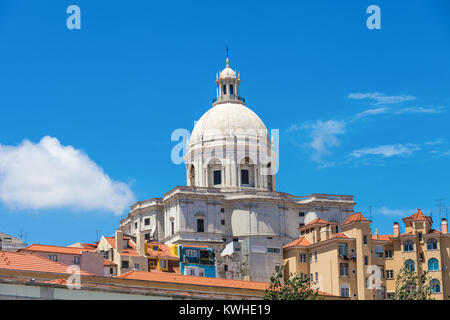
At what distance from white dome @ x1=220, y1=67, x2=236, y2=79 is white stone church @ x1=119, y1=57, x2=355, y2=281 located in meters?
2.96

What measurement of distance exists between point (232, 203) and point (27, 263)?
3871cm

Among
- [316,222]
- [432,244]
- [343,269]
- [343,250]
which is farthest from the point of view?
[316,222]

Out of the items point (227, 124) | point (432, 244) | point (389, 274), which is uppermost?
point (227, 124)

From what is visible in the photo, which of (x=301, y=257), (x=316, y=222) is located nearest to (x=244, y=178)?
(x=316, y=222)

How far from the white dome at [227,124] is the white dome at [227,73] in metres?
5.75

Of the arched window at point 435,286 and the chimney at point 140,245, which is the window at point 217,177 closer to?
the chimney at point 140,245

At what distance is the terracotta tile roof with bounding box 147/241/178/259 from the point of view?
100125 mm

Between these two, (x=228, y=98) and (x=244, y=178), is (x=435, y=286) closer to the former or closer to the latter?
(x=244, y=178)

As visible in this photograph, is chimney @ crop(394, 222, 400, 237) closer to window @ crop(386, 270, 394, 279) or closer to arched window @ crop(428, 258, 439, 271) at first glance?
window @ crop(386, 270, 394, 279)

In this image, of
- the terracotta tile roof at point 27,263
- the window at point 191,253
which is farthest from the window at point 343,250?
the terracotta tile roof at point 27,263

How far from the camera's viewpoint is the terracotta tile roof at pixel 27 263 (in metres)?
75.6

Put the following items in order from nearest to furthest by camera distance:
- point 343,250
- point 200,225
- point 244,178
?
point 343,250 < point 200,225 < point 244,178

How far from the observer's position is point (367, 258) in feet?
312
